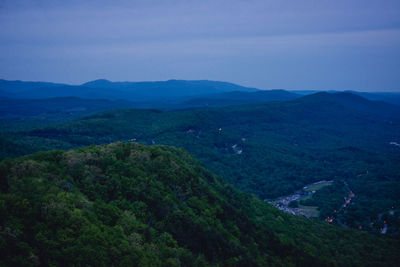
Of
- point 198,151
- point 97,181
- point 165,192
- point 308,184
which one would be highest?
point 97,181

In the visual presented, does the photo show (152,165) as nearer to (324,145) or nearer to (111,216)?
(111,216)

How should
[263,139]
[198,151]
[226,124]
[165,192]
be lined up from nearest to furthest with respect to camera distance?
[165,192], [198,151], [263,139], [226,124]

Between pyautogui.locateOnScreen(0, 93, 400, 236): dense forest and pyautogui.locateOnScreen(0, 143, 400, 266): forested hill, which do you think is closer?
pyautogui.locateOnScreen(0, 143, 400, 266): forested hill

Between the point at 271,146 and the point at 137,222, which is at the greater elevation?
the point at 137,222

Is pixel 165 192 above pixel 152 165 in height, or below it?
below

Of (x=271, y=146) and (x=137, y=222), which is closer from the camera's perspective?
(x=137, y=222)

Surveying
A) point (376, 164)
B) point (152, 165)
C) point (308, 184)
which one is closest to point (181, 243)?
point (152, 165)

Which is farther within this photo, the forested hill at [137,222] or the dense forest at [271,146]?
the dense forest at [271,146]

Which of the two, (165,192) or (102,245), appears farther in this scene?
(165,192)
